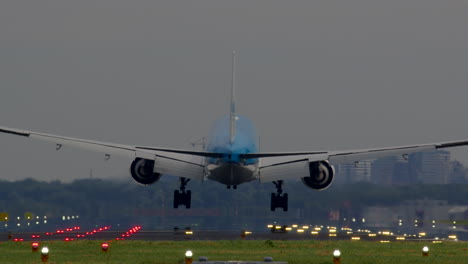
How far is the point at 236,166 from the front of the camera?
6894 centimetres

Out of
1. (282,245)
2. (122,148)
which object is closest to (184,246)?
(282,245)

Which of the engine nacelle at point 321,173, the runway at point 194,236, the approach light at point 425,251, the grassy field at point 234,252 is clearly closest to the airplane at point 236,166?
the engine nacelle at point 321,173

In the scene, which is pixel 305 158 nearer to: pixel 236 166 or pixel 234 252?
pixel 236 166

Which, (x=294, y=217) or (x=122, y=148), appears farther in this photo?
(x=294, y=217)

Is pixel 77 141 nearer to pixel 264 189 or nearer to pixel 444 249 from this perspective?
pixel 444 249

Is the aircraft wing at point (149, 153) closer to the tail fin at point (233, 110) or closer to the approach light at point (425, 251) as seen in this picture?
the tail fin at point (233, 110)

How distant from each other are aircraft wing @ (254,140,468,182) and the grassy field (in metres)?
8.13

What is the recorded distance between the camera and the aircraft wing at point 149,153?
71.3m

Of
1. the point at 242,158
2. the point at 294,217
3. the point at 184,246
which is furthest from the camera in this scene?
the point at 294,217

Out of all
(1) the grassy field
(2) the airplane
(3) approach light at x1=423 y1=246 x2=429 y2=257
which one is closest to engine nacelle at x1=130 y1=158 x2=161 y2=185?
(2) the airplane

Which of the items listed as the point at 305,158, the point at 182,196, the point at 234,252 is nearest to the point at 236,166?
the point at 305,158

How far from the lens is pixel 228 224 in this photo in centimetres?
11519

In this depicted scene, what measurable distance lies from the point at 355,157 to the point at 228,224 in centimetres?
4282

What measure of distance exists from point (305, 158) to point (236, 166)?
535 centimetres
